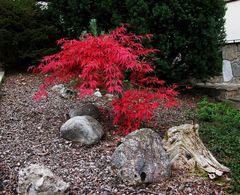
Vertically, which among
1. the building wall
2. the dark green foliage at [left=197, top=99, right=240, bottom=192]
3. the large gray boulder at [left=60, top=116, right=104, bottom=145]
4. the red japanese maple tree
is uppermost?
the building wall

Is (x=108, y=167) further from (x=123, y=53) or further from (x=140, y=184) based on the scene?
(x=123, y=53)

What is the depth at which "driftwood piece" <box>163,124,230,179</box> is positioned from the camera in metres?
3.21

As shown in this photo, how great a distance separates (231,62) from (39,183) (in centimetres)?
508

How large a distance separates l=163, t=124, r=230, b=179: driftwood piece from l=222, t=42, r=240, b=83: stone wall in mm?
3657

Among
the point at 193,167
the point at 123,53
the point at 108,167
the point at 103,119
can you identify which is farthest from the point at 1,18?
the point at 193,167

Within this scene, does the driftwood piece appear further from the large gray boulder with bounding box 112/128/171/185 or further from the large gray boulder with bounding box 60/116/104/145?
the large gray boulder with bounding box 60/116/104/145

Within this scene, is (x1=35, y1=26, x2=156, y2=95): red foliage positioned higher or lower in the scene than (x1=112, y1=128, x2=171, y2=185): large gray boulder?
higher

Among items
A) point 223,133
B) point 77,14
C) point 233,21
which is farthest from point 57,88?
point 233,21

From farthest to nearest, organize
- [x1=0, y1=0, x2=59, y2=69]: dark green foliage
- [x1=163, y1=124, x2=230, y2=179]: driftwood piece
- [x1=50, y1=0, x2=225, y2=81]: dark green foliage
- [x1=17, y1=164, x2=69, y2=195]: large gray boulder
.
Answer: [x1=0, y1=0, x2=59, y2=69]: dark green foliage
[x1=50, y1=0, x2=225, y2=81]: dark green foliage
[x1=163, y1=124, x2=230, y2=179]: driftwood piece
[x1=17, y1=164, x2=69, y2=195]: large gray boulder

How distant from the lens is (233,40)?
6.87 meters

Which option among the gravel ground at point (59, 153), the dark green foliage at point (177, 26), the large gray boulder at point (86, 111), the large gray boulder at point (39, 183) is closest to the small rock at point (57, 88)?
the gravel ground at point (59, 153)

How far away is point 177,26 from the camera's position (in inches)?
220

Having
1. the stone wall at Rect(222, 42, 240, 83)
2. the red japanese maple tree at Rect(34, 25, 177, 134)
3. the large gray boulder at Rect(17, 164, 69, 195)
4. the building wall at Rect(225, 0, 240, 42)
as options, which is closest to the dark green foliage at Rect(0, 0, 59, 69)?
the red japanese maple tree at Rect(34, 25, 177, 134)

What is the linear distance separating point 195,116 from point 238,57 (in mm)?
2429
